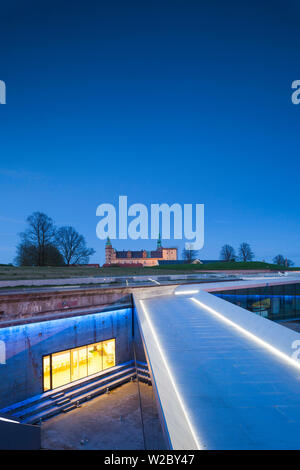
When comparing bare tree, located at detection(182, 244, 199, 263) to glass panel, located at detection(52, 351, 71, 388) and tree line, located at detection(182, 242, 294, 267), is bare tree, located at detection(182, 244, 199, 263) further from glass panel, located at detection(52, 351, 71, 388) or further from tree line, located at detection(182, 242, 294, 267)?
glass panel, located at detection(52, 351, 71, 388)

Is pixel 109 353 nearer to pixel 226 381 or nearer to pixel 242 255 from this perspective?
pixel 226 381

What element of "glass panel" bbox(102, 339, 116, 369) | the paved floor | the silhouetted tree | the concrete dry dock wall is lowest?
the paved floor

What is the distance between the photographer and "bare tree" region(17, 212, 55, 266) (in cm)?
3462

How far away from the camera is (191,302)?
31.5ft

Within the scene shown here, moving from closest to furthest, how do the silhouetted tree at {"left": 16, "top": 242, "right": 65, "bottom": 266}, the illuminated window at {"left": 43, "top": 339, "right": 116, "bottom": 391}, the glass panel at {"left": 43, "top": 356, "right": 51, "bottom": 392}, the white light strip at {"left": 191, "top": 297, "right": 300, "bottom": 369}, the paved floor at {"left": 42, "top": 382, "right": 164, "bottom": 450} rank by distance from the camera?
the white light strip at {"left": 191, "top": 297, "right": 300, "bottom": 369} < the paved floor at {"left": 42, "top": 382, "right": 164, "bottom": 450} < the glass panel at {"left": 43, "top": 356, "right": 51, "bottom": 392} < the illuminated window at {"left": 43, "top": 339, "right": 116, "bottom": 391} < the silhouetted tree at {"left": 16, "top": 242, "right": 65, "bottom": 266}

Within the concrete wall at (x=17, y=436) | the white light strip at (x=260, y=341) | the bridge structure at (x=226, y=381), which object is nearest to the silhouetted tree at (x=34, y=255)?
the concrete wall at (x=17, y=436)

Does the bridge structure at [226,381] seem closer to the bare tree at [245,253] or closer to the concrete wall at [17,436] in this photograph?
the concrete wall at [17,436]

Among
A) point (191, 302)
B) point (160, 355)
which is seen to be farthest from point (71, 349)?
point (160, 355)

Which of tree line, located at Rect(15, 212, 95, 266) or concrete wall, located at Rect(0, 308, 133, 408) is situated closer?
concrete wall, located at Rect(0, 308, 133, 408)

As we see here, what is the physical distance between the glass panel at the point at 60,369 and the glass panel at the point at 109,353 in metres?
1.69

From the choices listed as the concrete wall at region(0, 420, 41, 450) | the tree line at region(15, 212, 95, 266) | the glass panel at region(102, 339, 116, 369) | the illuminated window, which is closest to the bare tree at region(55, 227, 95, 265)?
the tree line at region(15, 212, 95, 266)
